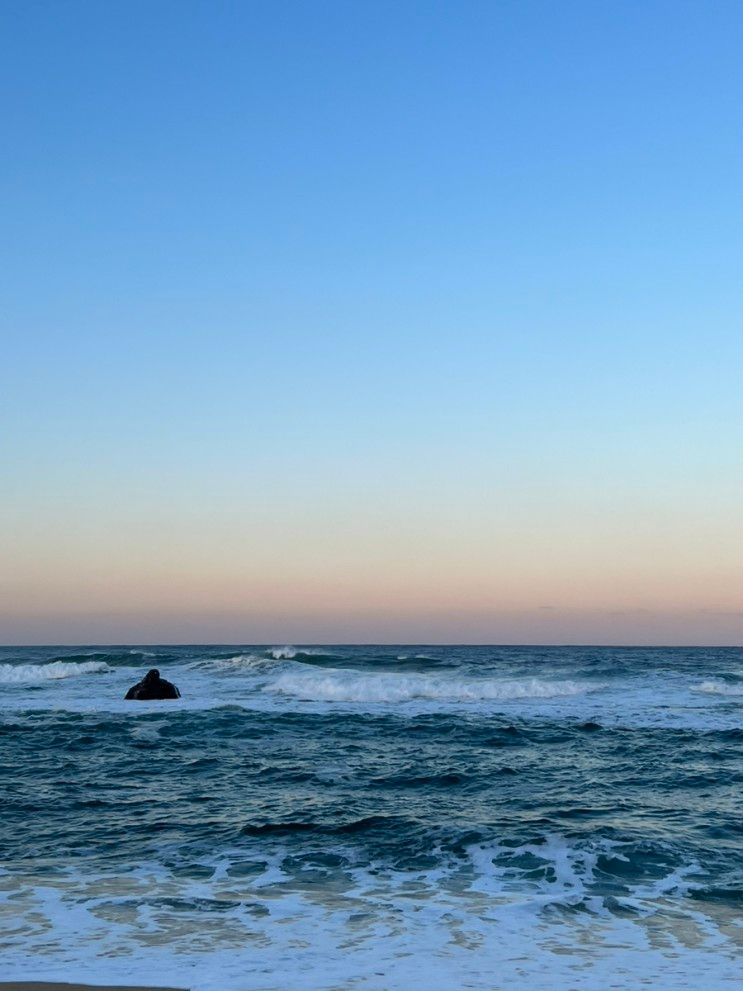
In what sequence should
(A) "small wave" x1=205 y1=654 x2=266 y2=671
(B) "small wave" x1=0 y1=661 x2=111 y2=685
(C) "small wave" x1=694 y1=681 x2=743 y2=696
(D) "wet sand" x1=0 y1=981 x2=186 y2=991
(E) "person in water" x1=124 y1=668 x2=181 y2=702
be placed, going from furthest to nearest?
(A) "small wave" x1=205 y1=654 x2=266 y2=671 < (B) "small wave" x1=0 y1=661 x2=111 y2=685 < (C) "small wave" x1=694 y1=681 x2=743 y2=696 < (E) "person in water" x1=124 y1=668 x2=181 y2=702 < (D) "wet sand" x1=0 y1=981 x2=186 y2=991

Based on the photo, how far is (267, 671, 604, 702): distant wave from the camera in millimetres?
34250

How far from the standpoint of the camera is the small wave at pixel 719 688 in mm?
35706

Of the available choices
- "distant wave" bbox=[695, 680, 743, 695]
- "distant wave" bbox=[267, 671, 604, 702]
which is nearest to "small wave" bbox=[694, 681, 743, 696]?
"distant wave" bbox=[695, 680, 743, 695]

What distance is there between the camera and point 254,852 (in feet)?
35.1

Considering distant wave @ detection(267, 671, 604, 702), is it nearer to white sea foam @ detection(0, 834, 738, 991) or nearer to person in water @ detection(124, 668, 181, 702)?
person in water @ detection(124, 668, 181, 702)

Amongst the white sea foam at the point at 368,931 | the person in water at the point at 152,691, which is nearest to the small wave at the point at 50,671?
the person in water at the point at 152,691

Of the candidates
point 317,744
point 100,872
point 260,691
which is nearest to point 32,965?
point 100,872

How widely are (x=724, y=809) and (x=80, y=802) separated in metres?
9.79

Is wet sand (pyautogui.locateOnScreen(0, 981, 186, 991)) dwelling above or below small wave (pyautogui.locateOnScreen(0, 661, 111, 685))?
above

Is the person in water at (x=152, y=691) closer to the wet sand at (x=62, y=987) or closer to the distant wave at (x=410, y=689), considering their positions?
the distant wave at (x=410, y=689)

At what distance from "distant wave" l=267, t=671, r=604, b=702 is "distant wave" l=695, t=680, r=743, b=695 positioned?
4.41 metres

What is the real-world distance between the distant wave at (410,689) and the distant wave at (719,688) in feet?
14.5

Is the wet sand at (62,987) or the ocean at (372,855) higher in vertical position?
the wet sand at (62,987)

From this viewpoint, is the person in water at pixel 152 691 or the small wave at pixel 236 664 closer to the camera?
the person in water at pixel 152 691
